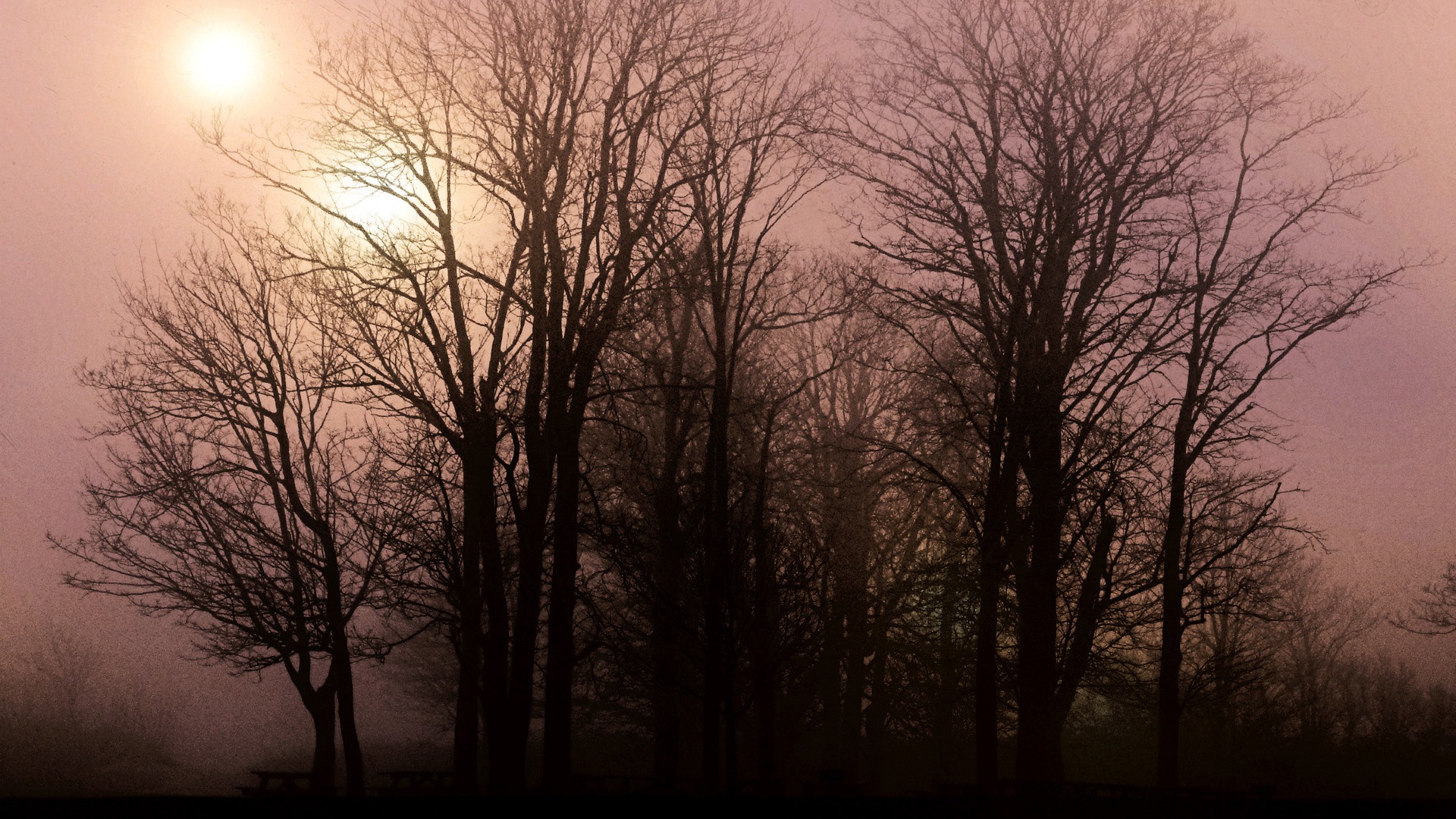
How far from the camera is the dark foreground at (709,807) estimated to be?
7.54 meters

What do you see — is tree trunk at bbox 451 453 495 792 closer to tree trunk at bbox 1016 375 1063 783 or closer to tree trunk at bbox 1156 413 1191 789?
tree trunk at bbox 1016 375 1063 783

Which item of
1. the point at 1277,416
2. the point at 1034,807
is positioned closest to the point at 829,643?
the point at 1277,416

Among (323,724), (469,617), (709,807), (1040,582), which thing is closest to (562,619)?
(469,617)

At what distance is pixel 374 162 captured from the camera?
13484 mm

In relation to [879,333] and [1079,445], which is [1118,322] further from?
[879,333]

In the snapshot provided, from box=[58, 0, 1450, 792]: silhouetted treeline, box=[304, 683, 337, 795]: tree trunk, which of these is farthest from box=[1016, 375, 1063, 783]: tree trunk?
box=[304, 683, 337, 795]: tree trunk

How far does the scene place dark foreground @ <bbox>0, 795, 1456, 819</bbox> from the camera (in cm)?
754

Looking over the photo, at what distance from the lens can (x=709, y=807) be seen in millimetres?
8570

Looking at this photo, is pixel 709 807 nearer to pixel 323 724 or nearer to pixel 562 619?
pixel 562 619

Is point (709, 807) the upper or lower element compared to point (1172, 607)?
lower

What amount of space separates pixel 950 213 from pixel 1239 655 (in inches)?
540

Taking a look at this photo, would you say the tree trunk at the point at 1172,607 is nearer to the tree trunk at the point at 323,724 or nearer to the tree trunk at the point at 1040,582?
the tree trunk at the point at 1040,582

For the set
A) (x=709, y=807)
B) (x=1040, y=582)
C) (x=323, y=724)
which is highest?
(x=1040, y=582)

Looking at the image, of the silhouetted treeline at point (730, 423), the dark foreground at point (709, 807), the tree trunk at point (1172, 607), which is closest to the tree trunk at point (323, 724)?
the silhouetted treeline at point (730, 423)
